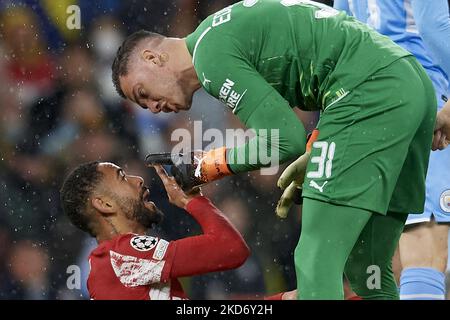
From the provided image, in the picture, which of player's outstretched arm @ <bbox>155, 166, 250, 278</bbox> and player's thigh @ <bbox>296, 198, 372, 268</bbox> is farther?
player's outstretched arm @ <bbox>155, 166, 250, 278</bbox>

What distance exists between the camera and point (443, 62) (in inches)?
111

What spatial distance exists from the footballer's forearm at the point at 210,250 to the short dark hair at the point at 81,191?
1.08 feet

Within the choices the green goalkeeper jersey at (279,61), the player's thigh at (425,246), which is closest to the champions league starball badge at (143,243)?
the green goalkeeper jersey at (279,61)

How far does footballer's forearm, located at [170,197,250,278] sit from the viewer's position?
265cm

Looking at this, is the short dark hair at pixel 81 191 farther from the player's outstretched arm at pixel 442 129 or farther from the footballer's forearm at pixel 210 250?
the player's outstretched arm at pixel 442 129

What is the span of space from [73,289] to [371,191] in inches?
66.4

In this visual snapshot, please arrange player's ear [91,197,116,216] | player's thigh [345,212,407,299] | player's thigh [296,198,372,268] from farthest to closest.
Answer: player's ear [91,197,116,216]
player's thigh [345,212,407,299]
player's thigh [296,198,372,268]

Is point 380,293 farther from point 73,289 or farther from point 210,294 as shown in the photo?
point 73,289

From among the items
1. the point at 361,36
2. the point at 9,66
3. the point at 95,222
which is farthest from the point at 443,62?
the point at 9,66

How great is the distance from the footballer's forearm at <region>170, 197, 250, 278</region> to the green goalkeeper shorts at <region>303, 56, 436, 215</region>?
49 centimetres

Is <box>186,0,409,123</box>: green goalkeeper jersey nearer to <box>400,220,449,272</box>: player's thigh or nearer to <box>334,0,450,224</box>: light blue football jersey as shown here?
<box>334,0,450,224</box>: light blue football jersey

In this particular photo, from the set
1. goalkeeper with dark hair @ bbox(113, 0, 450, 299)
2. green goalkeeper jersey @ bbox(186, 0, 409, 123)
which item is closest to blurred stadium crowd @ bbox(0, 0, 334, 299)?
goalkeeper with dark hair @ bbox(113, 0, 450, 299)

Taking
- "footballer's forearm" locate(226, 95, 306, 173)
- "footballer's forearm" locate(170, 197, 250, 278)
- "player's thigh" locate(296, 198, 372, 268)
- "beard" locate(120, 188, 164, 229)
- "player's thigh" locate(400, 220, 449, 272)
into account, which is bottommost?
"player's thigh" locate(400, 220, 449, 272)

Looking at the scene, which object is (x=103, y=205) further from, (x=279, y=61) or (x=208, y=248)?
(x=279, y=61)
